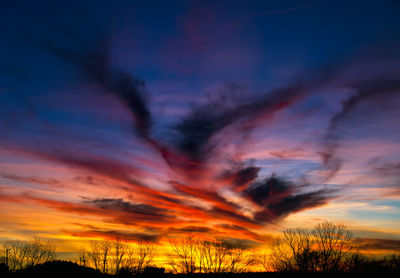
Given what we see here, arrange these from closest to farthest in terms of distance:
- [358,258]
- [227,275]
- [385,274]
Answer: [385,274], [358,258], [227,275]

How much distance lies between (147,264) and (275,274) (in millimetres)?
33998

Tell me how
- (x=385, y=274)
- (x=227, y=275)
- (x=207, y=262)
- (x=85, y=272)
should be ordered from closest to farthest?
(x=385, y=274), (x=85, y=272), (x=227, y=275), (x=207, y=262)

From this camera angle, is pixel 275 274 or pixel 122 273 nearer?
pixel 275 274

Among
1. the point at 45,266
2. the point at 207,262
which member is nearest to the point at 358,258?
the point at 207,262

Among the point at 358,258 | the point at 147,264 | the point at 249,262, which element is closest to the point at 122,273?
the point at 147,264

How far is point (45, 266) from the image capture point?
64938 mm

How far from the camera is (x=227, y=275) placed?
73.6 metres

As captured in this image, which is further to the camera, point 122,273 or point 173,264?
point 173,264

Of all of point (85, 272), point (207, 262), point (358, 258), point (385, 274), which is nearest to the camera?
point (385, 274)

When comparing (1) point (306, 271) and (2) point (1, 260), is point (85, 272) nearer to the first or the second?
(2) point (1, 260)

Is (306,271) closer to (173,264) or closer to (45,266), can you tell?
(173,264)

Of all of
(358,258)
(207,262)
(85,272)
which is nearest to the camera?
(358,258)

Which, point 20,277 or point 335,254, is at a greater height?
point 335,254

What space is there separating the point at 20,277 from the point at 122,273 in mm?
23037
